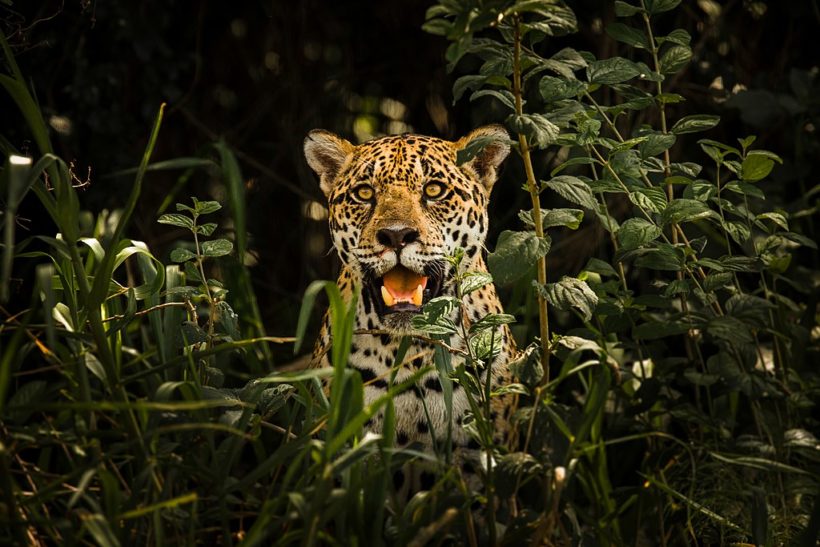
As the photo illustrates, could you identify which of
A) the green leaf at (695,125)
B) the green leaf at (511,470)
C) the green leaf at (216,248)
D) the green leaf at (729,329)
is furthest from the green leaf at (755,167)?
the green leaf at (216,248)

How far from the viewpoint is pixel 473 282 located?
2455 millimetres

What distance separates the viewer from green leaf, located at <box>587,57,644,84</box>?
8.33 feet

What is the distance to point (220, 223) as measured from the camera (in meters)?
4.95

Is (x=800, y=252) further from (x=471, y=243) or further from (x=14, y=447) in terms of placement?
(x=14, y=447)

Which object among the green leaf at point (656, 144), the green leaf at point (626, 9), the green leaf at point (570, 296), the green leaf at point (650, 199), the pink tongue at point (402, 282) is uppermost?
the green leaf at point (626, 9)

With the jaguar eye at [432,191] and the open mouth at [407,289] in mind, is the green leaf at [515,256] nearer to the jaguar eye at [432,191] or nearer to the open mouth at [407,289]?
the open mouth at [407,289]

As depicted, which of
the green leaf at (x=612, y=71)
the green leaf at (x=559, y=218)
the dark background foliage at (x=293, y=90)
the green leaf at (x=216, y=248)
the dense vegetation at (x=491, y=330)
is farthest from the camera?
the dark background foliage at (x=293, y=90)

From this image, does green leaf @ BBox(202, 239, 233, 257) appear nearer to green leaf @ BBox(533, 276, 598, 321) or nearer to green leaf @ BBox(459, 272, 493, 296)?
green leaf @ BBox(459, 272, 493, 296)

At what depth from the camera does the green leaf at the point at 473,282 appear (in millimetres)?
2434

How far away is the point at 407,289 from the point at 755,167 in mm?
979

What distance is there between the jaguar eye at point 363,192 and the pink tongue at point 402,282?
284 millimetres

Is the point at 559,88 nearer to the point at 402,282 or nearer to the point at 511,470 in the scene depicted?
the point at 402,282

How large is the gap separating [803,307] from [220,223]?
261cm

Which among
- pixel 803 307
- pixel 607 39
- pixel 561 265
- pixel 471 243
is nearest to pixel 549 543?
pixel 471 243
